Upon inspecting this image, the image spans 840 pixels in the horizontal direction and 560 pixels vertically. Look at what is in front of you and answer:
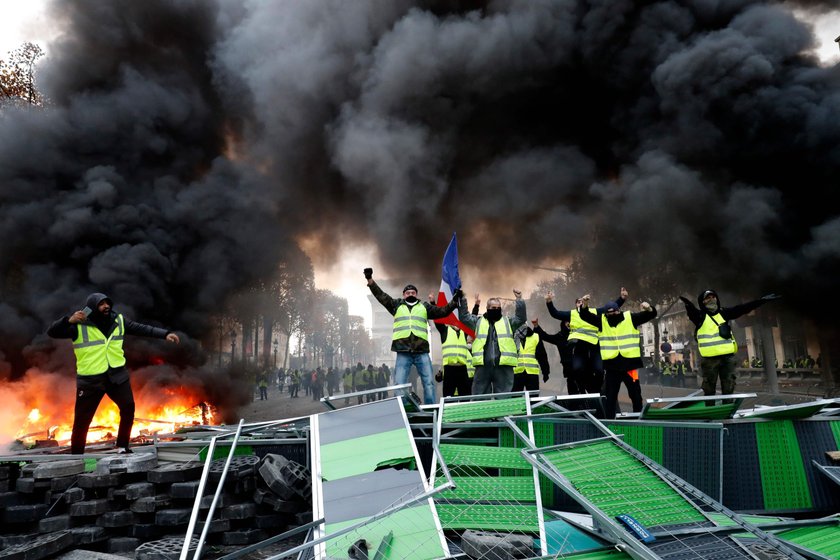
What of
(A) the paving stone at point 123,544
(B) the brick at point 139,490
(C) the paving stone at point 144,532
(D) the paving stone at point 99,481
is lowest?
(A) the paving stone at point 123,544

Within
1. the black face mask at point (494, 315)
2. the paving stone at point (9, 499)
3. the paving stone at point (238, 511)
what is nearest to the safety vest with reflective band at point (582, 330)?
the black face mask at point (494, 315)

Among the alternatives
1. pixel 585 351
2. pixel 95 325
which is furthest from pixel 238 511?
pixel 585 351

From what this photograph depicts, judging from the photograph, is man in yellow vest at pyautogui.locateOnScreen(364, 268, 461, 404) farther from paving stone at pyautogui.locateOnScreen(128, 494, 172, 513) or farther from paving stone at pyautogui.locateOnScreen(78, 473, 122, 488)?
paving stone at pyautogui.locateOnScreen(78, 473, 122, 488)

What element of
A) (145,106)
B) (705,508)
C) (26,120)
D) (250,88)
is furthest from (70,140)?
(705,508)

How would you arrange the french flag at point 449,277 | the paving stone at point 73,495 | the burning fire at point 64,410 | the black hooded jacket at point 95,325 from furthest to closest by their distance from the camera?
the burning fire at point 64,410 < the french flag at point 449,277 < the black hooded jacket at point 95,325 < the paving stone at point 73,495

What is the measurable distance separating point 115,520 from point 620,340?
525 centimetres

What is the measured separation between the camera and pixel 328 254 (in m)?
20.5

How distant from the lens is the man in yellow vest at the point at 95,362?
5.08 m

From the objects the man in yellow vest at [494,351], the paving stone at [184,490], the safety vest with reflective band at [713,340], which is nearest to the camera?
the paving stone at [184,490]

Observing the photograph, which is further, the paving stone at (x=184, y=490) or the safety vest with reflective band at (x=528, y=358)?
the safety vest with reflective band at (x=528, y=358)

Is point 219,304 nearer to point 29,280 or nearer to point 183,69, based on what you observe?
point 29,280

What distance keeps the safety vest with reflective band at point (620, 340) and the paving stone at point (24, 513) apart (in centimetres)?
561

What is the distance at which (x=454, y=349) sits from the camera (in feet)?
24.4

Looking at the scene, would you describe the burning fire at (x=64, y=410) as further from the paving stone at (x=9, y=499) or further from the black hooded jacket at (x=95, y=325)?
the paving stone at (x=9, y=499)
